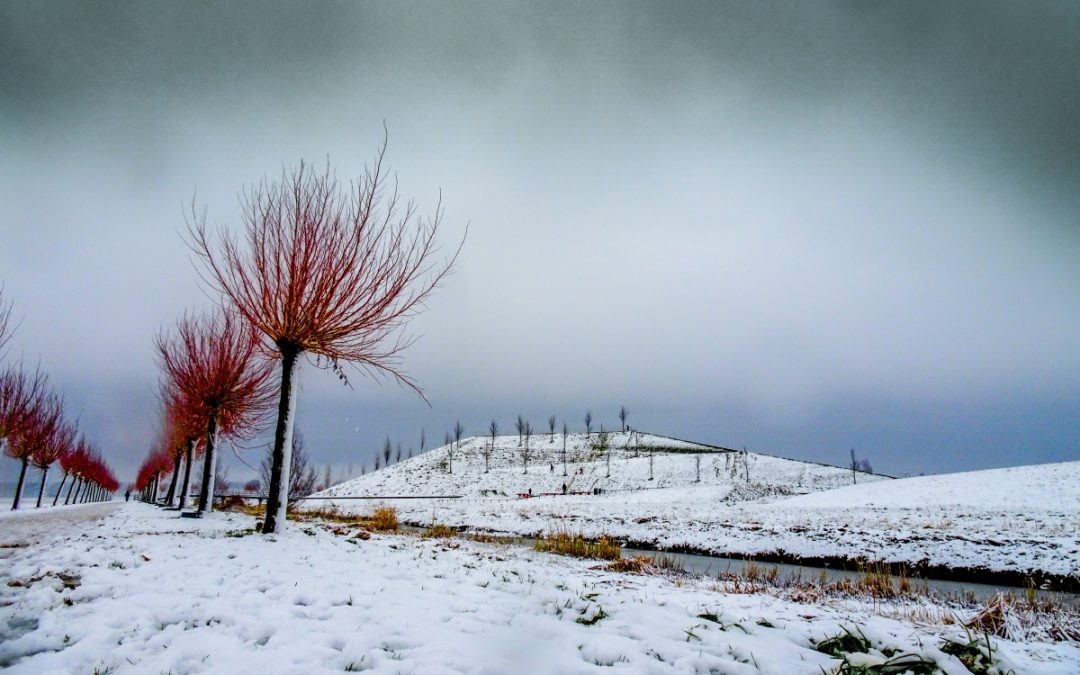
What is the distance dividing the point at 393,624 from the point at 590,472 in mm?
71079

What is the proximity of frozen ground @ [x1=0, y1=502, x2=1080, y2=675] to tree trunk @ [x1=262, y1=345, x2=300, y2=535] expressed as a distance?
3.06 metres

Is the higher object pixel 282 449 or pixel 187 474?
pixel 282 449

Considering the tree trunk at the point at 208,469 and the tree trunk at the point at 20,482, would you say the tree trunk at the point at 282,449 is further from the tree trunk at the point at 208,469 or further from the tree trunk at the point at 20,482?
the tree trunk at the point at 20,482

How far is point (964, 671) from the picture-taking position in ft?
10.4

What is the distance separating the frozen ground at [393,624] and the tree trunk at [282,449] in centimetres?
306

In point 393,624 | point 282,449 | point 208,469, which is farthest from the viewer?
point 208,469

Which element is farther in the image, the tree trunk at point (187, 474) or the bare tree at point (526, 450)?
the bare tree at point (526, 450)

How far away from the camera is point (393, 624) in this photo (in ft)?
12.5

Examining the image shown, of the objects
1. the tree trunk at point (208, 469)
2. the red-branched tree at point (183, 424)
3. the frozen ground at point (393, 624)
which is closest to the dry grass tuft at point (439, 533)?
the tree trunk at point (208, 469)

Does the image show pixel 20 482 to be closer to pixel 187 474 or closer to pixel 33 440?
pixel 33 440

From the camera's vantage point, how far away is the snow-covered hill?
60.7m

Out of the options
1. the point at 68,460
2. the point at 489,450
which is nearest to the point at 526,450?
the point at 489,450

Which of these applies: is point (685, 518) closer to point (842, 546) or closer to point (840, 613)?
point (842, 546)

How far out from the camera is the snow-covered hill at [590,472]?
6066cm
